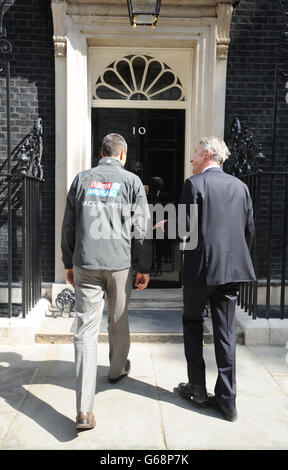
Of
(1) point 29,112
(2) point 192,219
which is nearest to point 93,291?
(2) point 192,219

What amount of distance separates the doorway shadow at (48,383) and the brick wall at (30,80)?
85.3 inches

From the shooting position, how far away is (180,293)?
583 cm

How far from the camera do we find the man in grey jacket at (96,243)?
2826 millimetres

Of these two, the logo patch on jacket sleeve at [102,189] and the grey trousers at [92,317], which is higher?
the logo patch on jacket sleeve at [102,189]

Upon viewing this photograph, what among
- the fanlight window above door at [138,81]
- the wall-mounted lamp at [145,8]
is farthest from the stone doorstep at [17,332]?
the wall-mounted lamp at [145,8]

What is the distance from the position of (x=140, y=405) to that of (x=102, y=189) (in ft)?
5.41

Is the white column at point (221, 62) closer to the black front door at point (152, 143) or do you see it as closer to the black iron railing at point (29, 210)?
the black front door at point (152, 143)

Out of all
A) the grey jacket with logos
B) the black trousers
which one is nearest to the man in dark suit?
the black trousers

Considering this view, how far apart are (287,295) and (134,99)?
135 inches

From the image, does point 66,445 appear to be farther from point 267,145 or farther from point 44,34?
point 44,34

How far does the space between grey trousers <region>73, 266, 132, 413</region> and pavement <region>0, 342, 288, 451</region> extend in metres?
0.29

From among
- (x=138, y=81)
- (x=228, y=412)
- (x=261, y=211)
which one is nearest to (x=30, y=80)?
(x=138, y=81)

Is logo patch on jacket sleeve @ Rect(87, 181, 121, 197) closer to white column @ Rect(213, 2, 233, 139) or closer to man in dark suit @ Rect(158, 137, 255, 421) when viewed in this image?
man in dark suit @ Rect(158, 137, 255, 421)

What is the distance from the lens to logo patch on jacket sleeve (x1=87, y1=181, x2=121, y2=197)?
2930mm
